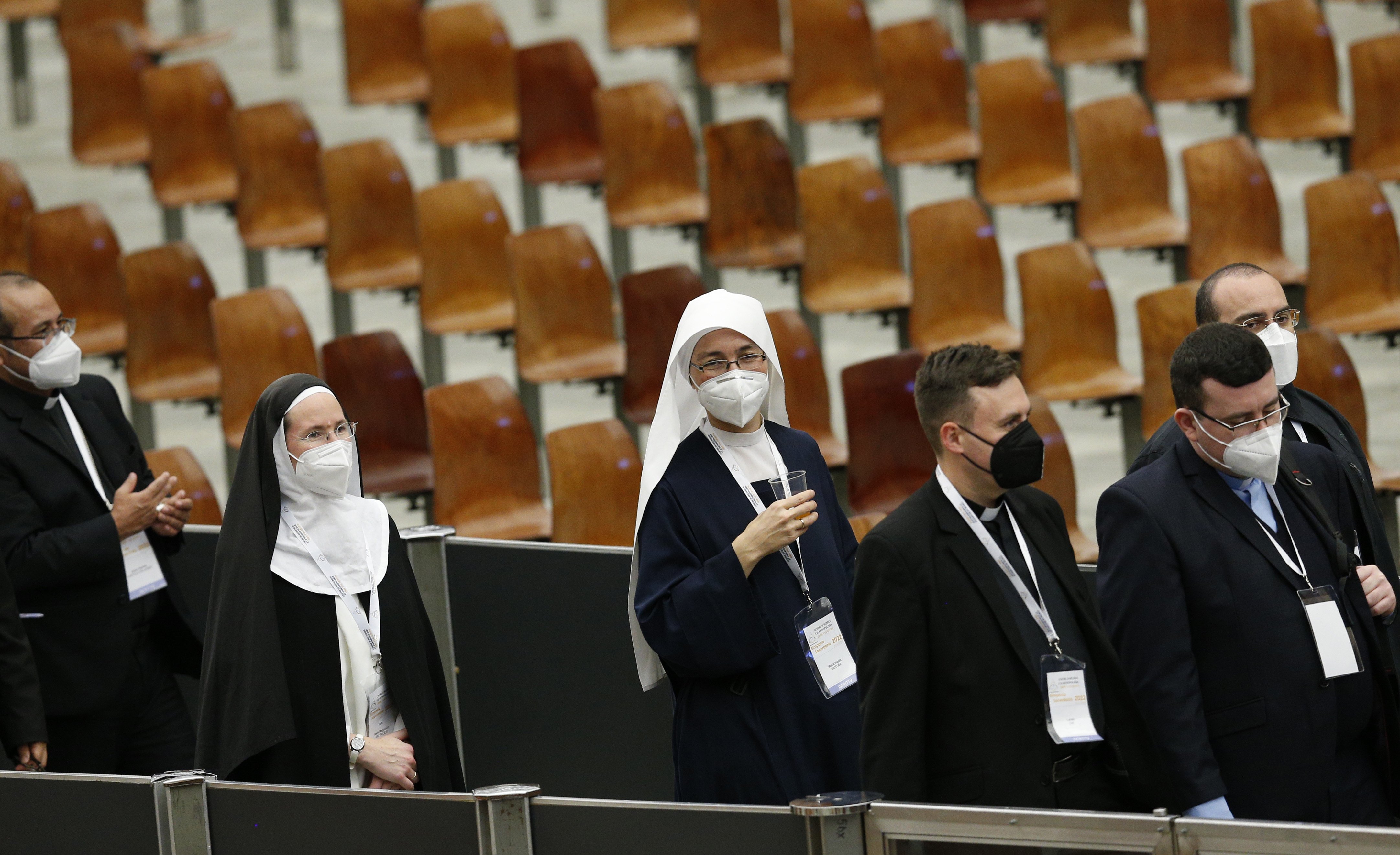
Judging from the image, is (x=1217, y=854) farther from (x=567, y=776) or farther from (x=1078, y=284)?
(x=1078, y=284)

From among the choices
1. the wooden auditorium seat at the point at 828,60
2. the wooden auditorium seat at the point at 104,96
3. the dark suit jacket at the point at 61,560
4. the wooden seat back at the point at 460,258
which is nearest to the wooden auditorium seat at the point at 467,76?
the wooden seat back at the point at 460,258

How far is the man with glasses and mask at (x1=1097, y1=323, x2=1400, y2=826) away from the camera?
2143 mm

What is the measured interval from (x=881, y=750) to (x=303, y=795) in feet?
2.29

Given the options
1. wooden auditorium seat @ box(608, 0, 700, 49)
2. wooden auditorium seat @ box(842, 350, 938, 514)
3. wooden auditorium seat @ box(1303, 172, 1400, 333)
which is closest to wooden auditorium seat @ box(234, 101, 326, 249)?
wooden auditorium seat @ box(608, 0, 700, 49)

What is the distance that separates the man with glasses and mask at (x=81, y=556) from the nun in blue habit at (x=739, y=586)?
3.36 ft

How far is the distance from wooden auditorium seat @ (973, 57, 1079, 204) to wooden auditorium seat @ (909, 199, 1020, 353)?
0.66 metres

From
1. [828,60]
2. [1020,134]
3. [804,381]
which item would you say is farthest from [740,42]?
[804,381]

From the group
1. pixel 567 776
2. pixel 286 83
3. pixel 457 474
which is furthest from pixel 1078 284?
pixel 286 83

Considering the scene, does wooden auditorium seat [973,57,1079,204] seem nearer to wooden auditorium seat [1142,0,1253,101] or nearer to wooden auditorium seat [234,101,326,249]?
wooden auditorium seat [1142,0,1253,101]

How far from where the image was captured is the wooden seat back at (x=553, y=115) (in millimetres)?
5938

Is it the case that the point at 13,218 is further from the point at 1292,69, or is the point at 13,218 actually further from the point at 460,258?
the point at 1292,69

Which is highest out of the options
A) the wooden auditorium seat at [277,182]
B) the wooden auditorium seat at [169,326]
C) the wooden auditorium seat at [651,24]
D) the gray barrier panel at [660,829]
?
the wooden auditorium seat at [651,24]

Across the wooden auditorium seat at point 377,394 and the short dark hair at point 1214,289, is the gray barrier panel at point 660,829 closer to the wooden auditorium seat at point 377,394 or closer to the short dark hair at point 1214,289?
the short dark hair at point 1214,289

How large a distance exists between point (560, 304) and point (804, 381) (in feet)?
3.02
